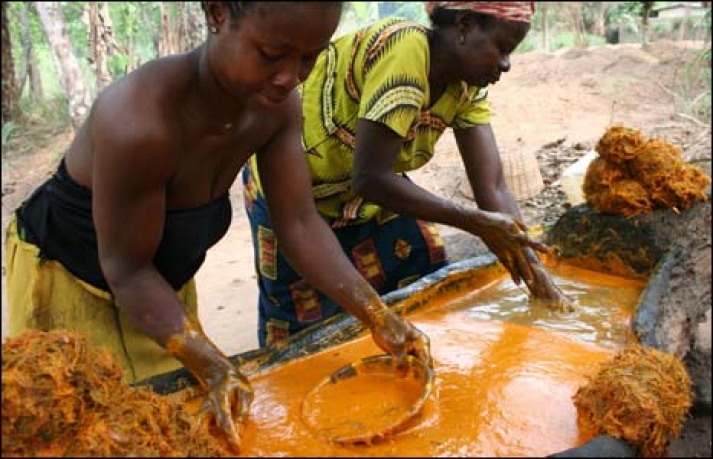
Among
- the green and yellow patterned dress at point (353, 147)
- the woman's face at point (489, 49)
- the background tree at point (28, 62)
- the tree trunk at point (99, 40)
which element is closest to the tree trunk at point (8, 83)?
the background tree at point (28, 62)

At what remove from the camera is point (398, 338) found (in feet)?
6.57

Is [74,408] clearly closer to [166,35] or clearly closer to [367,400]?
[367,400]

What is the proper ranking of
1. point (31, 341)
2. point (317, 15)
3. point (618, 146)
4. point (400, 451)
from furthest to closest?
point (618, 146) < point (400, 451) < point (317, 15) < point (31, 341)

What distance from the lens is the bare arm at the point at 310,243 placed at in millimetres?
2023

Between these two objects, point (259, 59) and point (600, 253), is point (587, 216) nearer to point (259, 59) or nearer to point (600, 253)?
point (600, 253)

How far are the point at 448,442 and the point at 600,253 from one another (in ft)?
5.33

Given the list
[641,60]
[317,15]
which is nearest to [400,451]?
[317,15]

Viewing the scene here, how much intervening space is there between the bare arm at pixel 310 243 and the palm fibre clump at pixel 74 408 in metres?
0.67

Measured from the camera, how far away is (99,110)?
68.2 inches

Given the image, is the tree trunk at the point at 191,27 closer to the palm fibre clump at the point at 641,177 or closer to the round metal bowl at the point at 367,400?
the palm fibre clump at the point at 641,177

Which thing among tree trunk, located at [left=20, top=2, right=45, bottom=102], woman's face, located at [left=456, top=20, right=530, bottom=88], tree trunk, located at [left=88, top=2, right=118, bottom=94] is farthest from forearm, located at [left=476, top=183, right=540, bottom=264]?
tree trunk, located at [left=20, top=2, right=45, bottom=102]

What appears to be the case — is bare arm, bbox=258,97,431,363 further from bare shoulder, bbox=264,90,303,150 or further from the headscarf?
the headscarf

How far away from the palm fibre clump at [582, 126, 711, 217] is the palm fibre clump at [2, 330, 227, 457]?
2.24 metres

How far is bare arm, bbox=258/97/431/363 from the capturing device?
2.02 m
